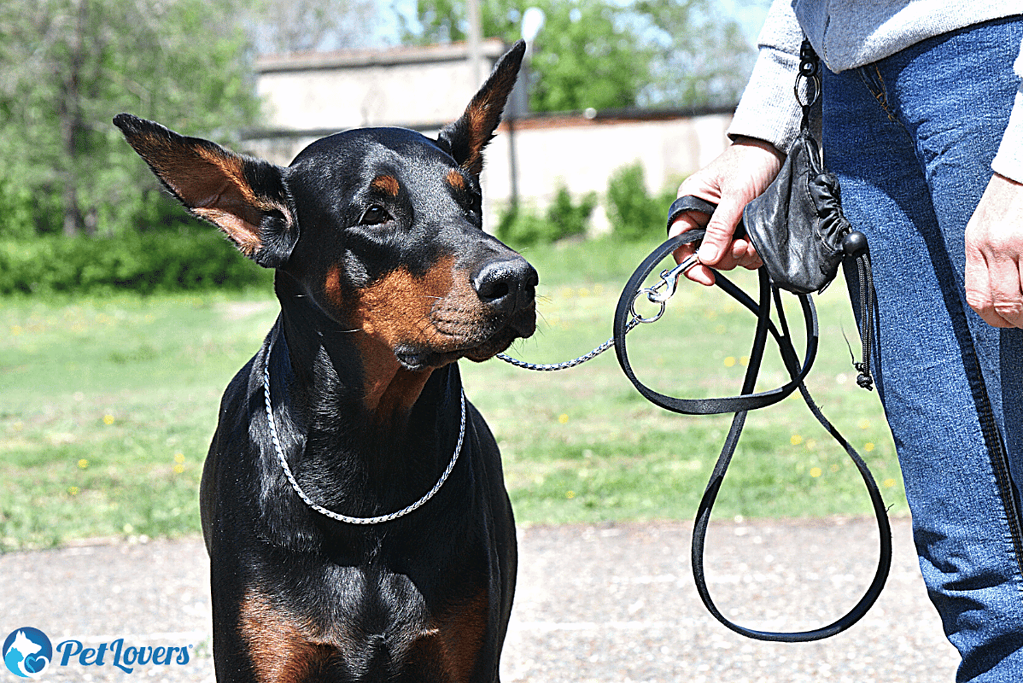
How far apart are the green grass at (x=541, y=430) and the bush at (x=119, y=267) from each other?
5.40 m

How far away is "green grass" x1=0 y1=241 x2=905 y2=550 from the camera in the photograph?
581 centimetres

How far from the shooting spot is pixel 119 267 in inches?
776

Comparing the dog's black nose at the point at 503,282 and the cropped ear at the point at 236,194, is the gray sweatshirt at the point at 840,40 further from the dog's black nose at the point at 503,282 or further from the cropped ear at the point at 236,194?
the cropped ear at the point at 236,194

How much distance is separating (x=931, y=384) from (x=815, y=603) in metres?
2.60

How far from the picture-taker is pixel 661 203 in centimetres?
2430

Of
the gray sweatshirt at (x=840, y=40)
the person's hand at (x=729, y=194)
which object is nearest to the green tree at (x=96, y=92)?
the person's hand at (x=729, y=194)

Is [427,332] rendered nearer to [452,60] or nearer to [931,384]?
[931,384]

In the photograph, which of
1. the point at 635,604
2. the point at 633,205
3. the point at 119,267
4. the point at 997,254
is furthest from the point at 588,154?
the point at 997,254

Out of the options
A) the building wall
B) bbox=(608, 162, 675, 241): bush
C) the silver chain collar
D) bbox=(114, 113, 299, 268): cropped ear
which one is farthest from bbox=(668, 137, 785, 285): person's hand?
the building wall

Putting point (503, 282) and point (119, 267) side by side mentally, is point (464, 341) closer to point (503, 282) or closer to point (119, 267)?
point (503, 282)

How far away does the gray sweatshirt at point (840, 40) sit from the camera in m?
1.69

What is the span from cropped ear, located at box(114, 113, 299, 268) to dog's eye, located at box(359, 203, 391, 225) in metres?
0.20

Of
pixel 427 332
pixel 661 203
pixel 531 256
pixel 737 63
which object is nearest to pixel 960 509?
pixel 427 332

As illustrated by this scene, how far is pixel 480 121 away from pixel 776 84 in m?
0.78
